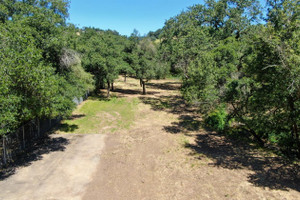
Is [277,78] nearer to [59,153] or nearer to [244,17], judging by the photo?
[59,153]

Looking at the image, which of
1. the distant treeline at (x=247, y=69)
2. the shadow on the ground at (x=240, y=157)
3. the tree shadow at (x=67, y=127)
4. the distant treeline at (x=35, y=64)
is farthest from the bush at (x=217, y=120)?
the tree shadow at (x=67, y=127)

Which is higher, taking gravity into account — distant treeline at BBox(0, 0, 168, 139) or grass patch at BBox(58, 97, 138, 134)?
distant treeline at BBox(0, 0, 168, 139)

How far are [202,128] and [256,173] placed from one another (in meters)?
9.46

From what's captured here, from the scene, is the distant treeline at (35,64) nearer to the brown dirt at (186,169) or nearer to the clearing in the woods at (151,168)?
the clearing in the woods at (151,168)

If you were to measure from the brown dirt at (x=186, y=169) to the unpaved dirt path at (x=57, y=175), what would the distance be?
0.67 metres

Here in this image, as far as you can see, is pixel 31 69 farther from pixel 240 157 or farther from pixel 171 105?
pixel 171 105

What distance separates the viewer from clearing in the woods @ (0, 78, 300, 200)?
31.4ft

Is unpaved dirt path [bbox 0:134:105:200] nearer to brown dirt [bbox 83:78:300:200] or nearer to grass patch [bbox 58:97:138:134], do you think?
brown dirt [bbox 83:78:300:200]

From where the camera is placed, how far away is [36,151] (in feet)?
46.0

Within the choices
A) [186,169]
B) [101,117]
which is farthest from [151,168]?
[101,117]

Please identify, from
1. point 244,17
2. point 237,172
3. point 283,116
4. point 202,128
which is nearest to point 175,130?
point 202,128

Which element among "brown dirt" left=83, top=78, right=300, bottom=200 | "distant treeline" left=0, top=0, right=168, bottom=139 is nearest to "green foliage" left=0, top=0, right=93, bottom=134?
"distant treeline" left=0, top=0, right=168, bottom=139

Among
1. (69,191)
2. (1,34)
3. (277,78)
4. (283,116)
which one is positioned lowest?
(69,191)

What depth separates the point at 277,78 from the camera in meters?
10.3
